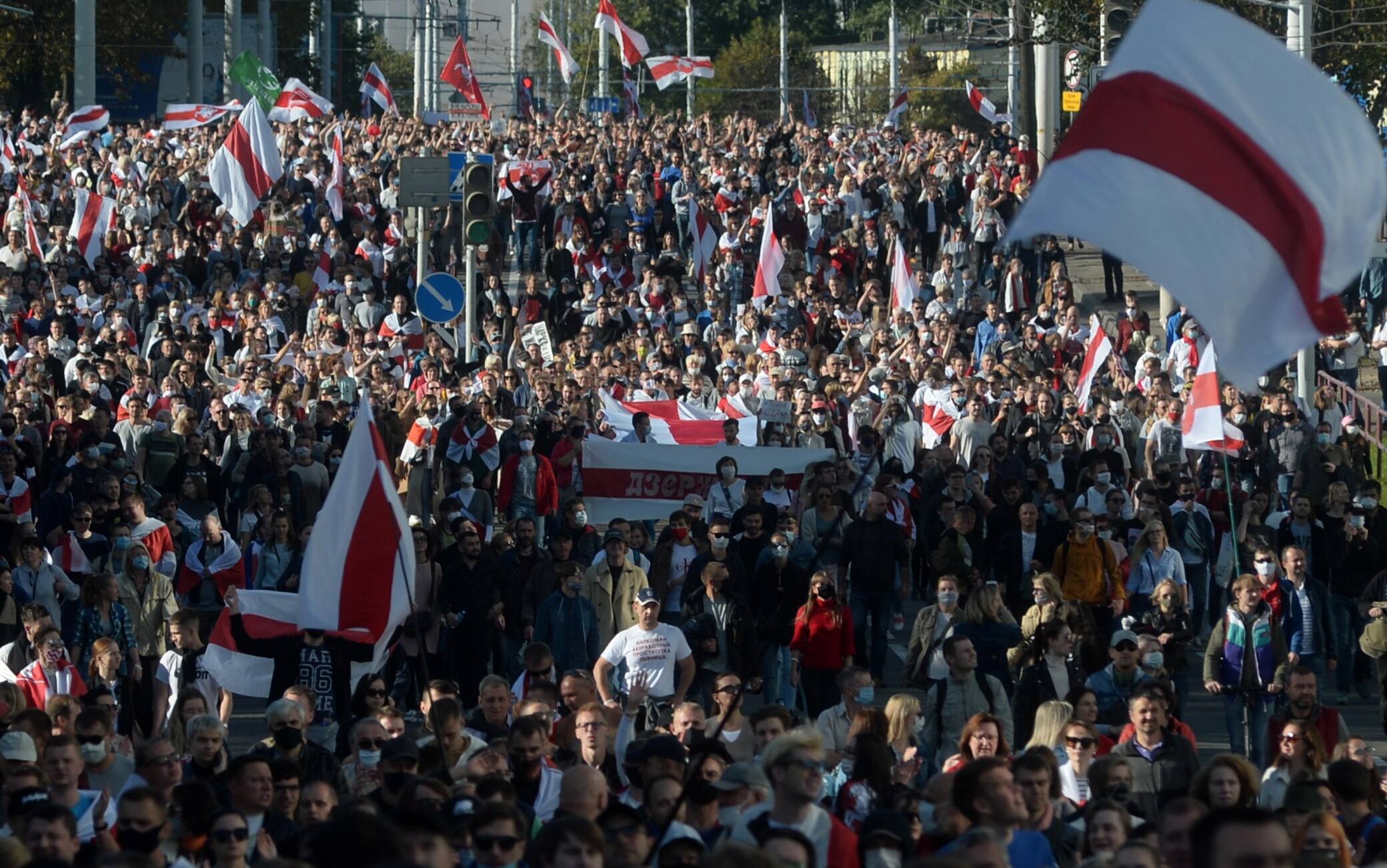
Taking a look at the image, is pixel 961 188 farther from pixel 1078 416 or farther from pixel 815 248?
pixel 1078 416

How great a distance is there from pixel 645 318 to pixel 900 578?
956 cm

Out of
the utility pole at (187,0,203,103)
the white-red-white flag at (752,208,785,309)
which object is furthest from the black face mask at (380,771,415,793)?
the utility pole at (187,0,203,103)

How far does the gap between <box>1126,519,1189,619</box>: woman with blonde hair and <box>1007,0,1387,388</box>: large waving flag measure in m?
8.29

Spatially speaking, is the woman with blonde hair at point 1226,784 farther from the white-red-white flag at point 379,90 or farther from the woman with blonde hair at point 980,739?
the white-red-white flag at point 379,90

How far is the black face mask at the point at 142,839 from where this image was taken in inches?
302

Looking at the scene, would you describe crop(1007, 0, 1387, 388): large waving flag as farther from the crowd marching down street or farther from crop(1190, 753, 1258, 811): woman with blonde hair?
crop(1190, 753, 1258, 811): woman with blonde hair

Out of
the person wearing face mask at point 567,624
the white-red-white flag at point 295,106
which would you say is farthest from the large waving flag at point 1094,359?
the white-red-white flag at point 295,106

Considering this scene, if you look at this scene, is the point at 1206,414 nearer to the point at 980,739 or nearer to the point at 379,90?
the point at 980,739

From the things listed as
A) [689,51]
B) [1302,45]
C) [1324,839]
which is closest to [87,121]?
[1302,45]

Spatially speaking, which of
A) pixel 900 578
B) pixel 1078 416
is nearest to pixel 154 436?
pixel 900 578

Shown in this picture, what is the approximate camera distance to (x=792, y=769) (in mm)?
7414

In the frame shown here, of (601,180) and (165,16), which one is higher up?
(165,16)

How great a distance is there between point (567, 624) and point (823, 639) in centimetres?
158

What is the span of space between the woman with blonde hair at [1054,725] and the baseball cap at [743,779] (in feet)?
7.67
